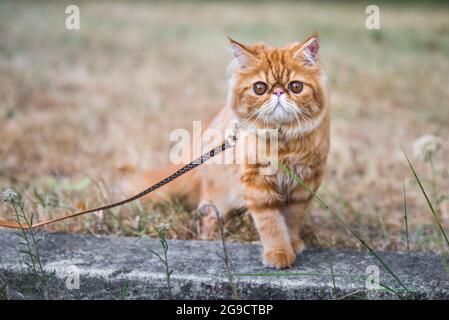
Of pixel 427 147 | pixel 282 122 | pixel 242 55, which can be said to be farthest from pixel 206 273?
pixel 427 147

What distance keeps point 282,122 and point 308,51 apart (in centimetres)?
28

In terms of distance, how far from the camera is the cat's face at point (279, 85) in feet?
7.08

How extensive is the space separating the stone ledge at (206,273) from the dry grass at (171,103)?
0.27 m

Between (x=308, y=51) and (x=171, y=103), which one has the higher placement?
(x=171, y=103)

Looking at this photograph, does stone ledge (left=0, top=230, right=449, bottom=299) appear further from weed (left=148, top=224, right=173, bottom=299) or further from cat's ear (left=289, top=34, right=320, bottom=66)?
cat's ear (left=289, top=34, right=320, bottom=66)

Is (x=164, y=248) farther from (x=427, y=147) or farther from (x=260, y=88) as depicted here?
(x=427, y=147)

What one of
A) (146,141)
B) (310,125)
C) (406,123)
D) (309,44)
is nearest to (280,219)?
(310,125)

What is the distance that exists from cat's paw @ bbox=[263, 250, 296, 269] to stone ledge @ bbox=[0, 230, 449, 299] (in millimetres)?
26

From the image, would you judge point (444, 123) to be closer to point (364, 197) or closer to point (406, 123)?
point (406, 123)

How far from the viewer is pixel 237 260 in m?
2.26

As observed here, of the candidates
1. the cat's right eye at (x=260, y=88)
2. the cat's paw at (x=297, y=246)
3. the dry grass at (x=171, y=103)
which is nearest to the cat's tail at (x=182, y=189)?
the dry grass at (x=171, y=103)

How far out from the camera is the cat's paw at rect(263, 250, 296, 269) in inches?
86.2

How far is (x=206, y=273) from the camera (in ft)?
6.92

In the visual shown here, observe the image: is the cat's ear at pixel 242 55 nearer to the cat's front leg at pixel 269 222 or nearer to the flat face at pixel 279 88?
the flat face at pixel 279 88
